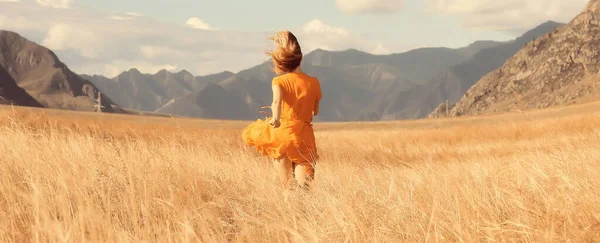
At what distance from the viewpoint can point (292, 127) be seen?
6547 millimetres

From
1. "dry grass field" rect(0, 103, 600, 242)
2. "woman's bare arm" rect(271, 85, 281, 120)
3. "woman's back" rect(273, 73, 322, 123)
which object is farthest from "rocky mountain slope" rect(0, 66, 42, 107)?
"woman's bare arm" rect(271, 85, 281, 120)

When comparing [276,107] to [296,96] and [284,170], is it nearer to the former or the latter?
[296,96]

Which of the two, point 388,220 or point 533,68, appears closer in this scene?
point 388,220

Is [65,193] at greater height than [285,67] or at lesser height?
lesser

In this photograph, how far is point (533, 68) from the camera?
6516 inches

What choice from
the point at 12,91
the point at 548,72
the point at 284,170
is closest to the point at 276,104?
the point at 284,170

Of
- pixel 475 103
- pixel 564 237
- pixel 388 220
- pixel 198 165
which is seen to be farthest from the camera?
pixel 475 103

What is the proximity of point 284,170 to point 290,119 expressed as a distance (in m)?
0.61

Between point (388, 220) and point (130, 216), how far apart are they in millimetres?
2042

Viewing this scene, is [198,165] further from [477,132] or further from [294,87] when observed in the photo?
[477,132]

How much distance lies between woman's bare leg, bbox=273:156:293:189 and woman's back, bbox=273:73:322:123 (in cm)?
51

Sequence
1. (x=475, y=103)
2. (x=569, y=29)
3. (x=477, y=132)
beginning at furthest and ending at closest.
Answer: (x=475, y=103)
(x=569, y=29)
(x=477, y=132)

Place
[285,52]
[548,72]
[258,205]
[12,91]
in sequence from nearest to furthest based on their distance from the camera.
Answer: [258,205] < [285,52] < [548,72] < [12,91]

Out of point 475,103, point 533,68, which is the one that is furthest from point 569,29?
point 475,103
